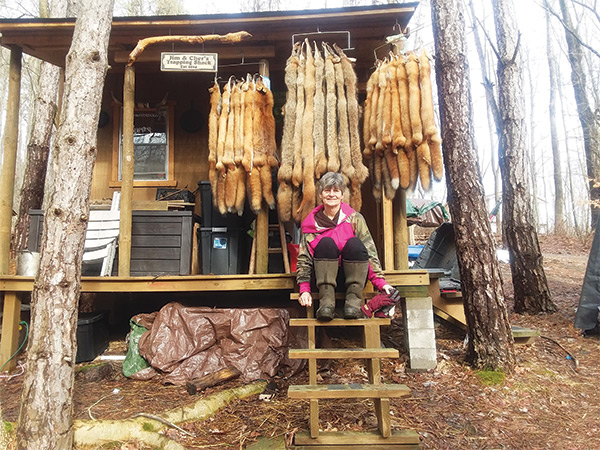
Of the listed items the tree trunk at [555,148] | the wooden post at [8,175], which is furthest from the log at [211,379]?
the tree trunk at [555,148]

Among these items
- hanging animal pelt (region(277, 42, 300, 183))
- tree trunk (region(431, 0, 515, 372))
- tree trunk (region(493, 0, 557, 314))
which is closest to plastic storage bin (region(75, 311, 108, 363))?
hanging animal pelt (region(277, 42, 300, 183))

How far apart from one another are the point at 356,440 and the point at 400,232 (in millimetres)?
2403

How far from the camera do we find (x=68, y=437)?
255 centimetres

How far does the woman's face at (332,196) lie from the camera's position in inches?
124

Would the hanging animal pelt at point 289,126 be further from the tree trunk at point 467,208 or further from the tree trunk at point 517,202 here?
the tree trunk at point 517,202

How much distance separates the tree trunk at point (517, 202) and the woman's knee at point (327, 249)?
157 inches

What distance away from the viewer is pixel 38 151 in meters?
7.29

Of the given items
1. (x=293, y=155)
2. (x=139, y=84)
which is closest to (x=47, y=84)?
(x=139, y=84)

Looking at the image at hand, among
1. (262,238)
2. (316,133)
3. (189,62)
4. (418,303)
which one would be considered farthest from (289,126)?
(418,303)

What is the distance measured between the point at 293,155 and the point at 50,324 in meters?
2.57

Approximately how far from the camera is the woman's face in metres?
3.16

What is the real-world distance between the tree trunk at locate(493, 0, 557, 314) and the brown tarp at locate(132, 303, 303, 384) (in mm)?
3683

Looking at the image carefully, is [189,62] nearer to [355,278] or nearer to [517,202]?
[355,278]

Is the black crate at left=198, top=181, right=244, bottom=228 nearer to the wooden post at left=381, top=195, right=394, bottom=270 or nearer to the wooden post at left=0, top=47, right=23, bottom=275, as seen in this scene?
the wooden post at left=381, top=195, right=394, bottom=270
